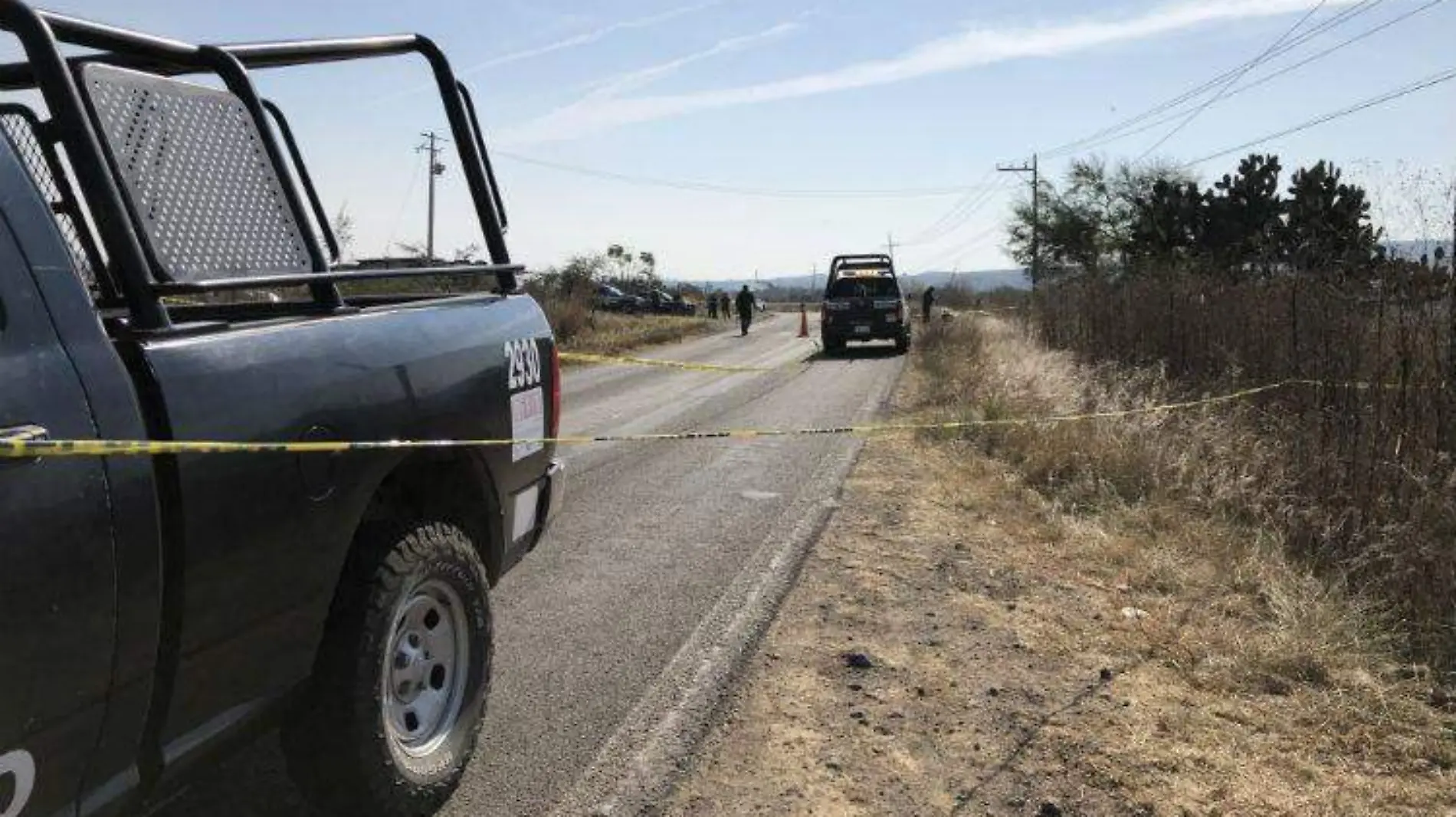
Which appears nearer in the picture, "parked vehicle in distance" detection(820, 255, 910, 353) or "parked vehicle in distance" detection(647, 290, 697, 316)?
"parked vehicle in distance" detection(820, 255, 910, 353)

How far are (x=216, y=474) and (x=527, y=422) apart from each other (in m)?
1.57

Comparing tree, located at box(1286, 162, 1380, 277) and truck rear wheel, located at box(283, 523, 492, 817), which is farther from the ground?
tree, located at box(1286, 162, 1380, 277)

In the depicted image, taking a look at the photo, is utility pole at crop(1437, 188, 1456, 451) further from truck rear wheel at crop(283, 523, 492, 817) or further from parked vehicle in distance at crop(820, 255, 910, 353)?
parked vehicle in distance at crop(820, 255, 910, 353)

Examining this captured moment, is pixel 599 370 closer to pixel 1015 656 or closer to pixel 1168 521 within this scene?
pixel 1168 521

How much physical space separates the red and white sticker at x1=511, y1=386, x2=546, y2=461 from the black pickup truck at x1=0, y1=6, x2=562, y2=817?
22mm

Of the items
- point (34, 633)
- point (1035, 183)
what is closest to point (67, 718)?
point (34, 633)

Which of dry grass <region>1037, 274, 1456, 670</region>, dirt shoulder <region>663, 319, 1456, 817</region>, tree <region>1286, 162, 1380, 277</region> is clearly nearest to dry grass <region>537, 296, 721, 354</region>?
tree <region>1286, 162, 1380, 277</region>

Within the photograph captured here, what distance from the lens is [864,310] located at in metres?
24.4

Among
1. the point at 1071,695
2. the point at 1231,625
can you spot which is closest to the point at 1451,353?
the point at 1231,625

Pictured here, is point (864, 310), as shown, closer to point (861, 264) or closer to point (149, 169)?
point (861, 264)

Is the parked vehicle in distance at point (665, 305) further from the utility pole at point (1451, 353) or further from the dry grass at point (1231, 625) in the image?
the utility pole at point (1451, 353)

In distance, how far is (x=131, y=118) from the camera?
264 cm

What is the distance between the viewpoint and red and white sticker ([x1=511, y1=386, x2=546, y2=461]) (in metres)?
A: 3.58

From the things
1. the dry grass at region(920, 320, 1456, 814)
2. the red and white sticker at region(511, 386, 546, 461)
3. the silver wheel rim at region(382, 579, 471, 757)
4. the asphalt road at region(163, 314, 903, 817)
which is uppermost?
the red and white sticker at region(511, 386, 546, 461)
